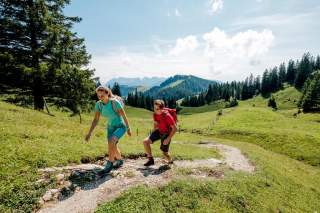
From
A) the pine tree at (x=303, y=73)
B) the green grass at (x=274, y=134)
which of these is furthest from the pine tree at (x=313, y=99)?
the pine tree at (x=303, y=73)

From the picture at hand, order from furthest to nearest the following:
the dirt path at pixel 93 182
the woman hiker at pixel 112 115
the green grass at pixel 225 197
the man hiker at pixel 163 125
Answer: the man hiker at pixel 163 125
the woman hiker at pixel 112 115
the green grass at pixel 225 197
the dirt path at pixel 93 182

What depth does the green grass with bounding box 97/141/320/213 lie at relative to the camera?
9.69 meters

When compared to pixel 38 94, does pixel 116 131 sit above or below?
below

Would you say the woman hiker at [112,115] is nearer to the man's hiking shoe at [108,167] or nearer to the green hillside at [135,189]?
the man's hiking shoe at [108,167]

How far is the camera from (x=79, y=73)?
91.7ft

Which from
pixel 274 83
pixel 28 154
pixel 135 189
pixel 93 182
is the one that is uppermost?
pixel 274 83

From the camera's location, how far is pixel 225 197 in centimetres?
1195

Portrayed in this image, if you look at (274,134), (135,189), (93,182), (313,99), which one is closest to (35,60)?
(93,182)

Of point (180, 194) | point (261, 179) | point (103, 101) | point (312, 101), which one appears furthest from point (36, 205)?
point (312, 101)

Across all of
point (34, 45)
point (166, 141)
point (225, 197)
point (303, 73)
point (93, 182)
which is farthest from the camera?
point (303, 73)

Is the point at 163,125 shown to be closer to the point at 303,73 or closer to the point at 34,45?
the point at 34,45

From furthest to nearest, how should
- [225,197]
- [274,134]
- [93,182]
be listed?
[274,134] → [225,197] → [93,182]

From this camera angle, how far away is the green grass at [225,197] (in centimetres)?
969

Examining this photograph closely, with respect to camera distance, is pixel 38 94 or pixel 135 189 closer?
pixel 135 189
